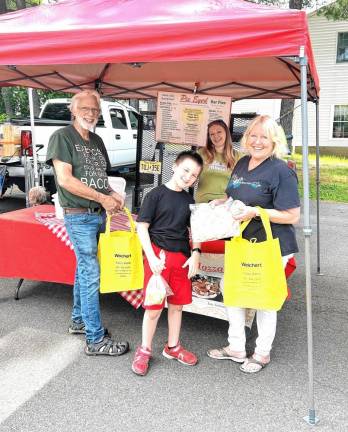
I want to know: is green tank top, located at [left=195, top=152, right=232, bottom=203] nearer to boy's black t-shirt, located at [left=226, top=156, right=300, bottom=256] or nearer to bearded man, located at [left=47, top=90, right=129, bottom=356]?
bearded man, located at [left=47, top=90, right=129, bottom=356]

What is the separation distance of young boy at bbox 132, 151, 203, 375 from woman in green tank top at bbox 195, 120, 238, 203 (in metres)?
1.31

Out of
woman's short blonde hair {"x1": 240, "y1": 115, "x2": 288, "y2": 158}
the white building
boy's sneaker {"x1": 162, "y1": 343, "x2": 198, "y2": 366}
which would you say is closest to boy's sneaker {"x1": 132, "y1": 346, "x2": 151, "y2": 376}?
boy's sneaker {"x1": 162, "y1": 343, "x2": 198, "y2": 366}

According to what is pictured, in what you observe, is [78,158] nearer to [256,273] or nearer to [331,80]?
[256,273]

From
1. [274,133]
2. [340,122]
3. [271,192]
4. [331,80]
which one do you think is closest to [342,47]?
[331,80]

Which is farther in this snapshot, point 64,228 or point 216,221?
point 64,228

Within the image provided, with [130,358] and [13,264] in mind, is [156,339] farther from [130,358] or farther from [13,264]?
[13,264]

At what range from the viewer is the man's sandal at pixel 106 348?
3.18m

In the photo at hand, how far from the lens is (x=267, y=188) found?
2746mm

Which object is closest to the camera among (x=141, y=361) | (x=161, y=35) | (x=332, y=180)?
(x=161, y=35)

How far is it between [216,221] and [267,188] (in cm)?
38

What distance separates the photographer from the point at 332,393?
2.79 metres

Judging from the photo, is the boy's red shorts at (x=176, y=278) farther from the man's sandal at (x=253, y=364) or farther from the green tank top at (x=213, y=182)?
the green tank top at (x=213, y=182)

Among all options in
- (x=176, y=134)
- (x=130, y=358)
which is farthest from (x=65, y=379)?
(x=176, y=134)

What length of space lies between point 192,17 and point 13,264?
104 inches
